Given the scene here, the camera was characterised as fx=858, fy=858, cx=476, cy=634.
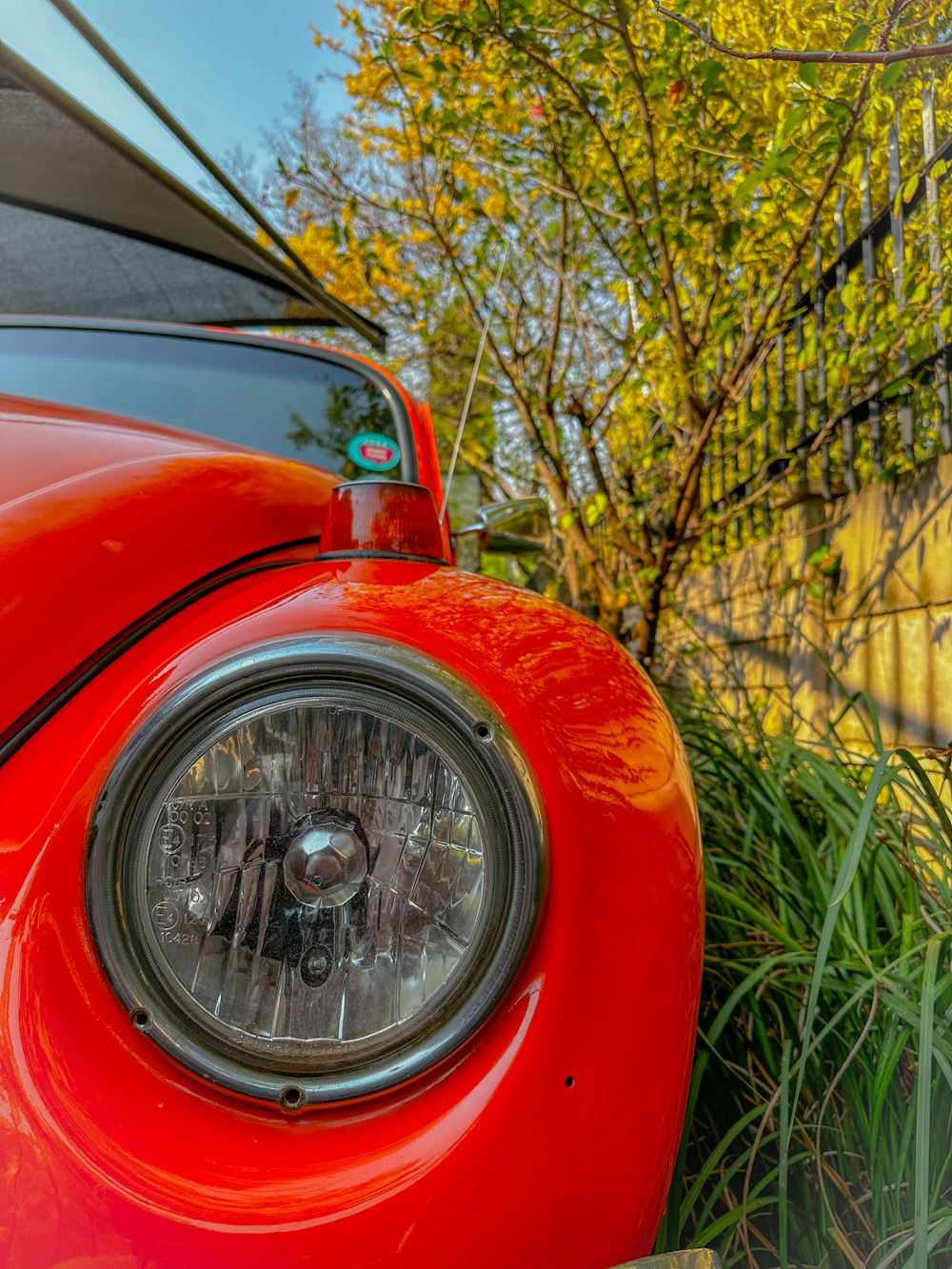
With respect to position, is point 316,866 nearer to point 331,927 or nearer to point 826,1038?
point 331,927

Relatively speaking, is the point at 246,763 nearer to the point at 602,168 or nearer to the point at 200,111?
the point at 200,111

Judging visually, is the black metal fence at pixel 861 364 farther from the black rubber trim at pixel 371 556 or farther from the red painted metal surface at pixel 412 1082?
the red painted metal surface at pixel 412 1082

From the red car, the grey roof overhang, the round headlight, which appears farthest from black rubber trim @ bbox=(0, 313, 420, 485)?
the round headlight

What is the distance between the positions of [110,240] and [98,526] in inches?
54.2

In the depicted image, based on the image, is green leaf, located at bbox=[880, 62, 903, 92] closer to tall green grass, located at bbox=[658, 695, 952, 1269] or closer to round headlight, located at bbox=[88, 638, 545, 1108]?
tall green grass, located at bbox=[658, 695, 952, 1269]

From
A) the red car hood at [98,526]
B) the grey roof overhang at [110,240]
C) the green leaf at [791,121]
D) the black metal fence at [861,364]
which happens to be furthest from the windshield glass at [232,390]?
the black metal fence at [861,364]

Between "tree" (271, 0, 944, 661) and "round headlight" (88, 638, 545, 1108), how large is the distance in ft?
3.35

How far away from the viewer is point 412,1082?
0.67 metres

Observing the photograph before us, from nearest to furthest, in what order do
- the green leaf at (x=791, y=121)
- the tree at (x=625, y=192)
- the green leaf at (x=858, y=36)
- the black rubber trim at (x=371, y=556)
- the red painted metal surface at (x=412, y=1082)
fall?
the red painted metal surface at (x=412, y=1082) < the black rubber trim at (x=371, y=556) < the green leaf at (x=858, y=36) < the green leaf at (x=791, y=121) < the tree at (x=625, y=192)

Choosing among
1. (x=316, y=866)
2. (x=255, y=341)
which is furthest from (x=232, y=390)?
(x=316, y=866)

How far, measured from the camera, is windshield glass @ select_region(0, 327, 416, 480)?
1.81 meters

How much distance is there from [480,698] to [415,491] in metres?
0.44

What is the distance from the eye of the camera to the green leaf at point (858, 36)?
1134 millimetres

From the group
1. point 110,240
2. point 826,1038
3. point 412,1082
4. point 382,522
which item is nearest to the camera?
point 412,1082
